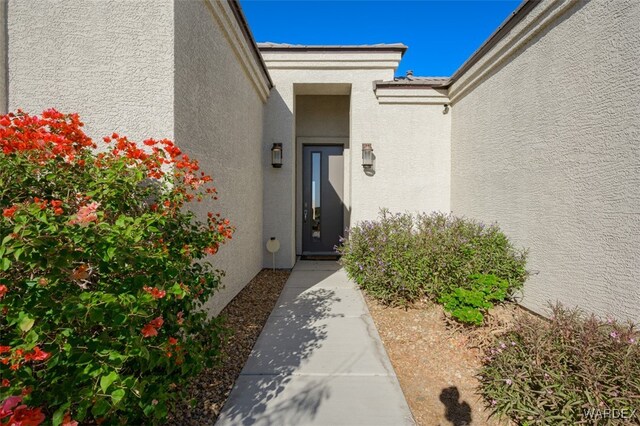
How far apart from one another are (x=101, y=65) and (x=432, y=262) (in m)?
4.55

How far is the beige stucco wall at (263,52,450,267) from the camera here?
6.53m

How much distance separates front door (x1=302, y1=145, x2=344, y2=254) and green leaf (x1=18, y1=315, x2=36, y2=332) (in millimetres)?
7089

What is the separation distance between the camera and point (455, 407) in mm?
2264

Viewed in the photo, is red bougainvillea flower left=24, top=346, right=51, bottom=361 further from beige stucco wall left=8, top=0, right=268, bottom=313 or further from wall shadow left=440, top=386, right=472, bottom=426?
wall shadow left=440, top=386, right=472, bottom=426

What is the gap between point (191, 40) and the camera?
3.02 metres

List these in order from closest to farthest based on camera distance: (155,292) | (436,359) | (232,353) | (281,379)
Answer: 1. (155,292)
2. (281,379)
3. (436,359)
4. (232,353)

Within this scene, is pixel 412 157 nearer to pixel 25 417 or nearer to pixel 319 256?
pixel 319 256

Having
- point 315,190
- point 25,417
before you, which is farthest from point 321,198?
point 25,417

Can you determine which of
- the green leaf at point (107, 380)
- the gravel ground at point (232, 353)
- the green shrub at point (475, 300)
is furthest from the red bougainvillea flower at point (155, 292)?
the green shrub at point (475, 300)

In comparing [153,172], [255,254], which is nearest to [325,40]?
[255,254]

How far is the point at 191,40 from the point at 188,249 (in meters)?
2.33

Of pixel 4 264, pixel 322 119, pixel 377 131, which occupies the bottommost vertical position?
pixel 4 264

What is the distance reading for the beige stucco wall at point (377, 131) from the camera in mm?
6527

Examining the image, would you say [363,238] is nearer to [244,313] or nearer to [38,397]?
[244,313]
